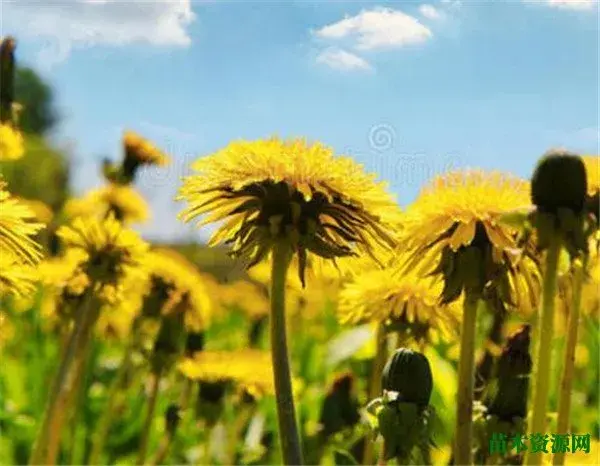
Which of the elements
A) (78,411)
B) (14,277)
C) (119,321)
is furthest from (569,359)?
(119,321)

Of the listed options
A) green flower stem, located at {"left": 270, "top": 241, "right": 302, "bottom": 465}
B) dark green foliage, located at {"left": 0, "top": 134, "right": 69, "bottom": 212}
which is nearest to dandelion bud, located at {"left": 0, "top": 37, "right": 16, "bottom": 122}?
green flower stem, located at {"left": 270, "top": 241, "right": 302, "bottom": 465}

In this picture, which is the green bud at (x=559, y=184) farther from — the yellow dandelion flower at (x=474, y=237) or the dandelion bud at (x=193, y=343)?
the dandelion bud at (x=193, y=343)

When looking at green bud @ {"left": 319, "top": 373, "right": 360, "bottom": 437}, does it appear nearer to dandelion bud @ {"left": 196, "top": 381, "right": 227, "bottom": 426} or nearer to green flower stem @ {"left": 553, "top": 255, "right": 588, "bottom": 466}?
dandelion bud @ {"left": 196, "top": 381, "right": 227, "bottom": 426}

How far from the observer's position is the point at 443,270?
1.32m

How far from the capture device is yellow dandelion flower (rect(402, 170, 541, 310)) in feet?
4.20

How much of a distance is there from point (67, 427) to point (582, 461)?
179cm

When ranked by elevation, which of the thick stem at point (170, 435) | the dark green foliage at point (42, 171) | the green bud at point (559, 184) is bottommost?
the thick stem at point (170, 435)

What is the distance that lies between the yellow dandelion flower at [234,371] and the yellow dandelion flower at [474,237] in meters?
1.15

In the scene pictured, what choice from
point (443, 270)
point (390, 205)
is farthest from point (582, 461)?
point (390, 205)

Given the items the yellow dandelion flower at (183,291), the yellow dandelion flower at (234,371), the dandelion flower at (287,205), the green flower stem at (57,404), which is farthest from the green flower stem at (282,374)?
the yellow dandelion flower at (183,291)

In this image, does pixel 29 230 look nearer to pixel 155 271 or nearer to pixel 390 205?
pixel 390 205

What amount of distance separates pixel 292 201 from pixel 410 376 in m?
0.26

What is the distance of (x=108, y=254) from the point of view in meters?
2.09

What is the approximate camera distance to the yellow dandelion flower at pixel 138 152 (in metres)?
3.27
